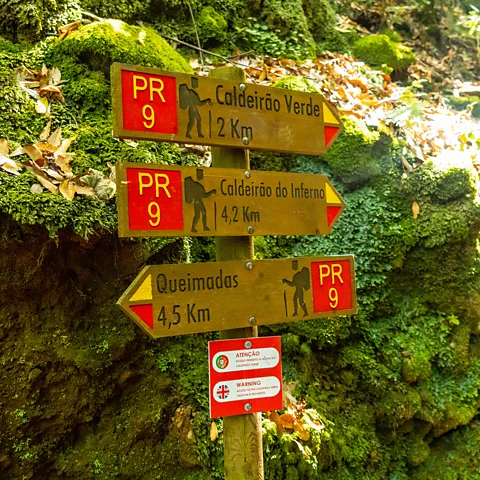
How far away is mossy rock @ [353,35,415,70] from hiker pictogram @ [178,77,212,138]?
201 inches

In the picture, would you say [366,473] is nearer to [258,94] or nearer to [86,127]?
[258,94]

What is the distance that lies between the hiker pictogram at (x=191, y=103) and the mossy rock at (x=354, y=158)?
2308mm

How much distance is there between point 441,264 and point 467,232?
0.36 m

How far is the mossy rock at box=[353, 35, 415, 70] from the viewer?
253 inches

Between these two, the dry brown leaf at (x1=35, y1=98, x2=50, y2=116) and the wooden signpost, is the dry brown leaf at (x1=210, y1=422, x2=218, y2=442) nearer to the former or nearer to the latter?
the wooden signpost

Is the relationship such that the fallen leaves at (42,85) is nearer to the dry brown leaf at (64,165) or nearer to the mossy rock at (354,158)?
the dry brown leaf at (64,165)

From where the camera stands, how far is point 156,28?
15.5 ft

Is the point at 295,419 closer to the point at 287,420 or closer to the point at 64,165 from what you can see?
the point at 287,420

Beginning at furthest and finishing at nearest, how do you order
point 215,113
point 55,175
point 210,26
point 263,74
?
1. point 210,26
2. point 263,74
3. point 55,175
4. point 215,113

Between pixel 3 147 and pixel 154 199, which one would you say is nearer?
pixel 154 199

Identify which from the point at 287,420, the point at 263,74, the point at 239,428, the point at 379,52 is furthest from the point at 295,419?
the point at 379,52

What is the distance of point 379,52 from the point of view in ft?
21.1

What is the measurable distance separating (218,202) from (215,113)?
A: 1.44 feet

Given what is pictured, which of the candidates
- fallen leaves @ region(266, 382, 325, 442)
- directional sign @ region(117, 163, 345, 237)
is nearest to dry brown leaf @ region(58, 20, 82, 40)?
directional sign @ region(117, 163, 345, 237)
